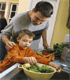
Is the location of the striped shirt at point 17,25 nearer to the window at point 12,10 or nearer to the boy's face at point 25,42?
the boy's face at point 25,42

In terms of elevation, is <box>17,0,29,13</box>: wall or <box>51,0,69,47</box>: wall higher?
<box>17,0,29,13</box>: wall

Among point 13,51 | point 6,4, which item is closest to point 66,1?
point 6,4

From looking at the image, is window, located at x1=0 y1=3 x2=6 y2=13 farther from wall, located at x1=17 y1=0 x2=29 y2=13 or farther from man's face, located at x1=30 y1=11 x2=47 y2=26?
man's face, located at x1=30 y1=11 x2=47 y2=26

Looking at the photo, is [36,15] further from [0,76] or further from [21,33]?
[0,76]

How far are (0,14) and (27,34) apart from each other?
0.76 meters

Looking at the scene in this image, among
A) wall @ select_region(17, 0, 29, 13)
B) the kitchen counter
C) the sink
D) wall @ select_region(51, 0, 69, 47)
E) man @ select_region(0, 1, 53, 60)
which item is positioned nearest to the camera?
the kitchen counter

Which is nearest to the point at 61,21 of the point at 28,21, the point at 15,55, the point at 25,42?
the point at 28,21

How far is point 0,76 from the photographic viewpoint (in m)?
0.37

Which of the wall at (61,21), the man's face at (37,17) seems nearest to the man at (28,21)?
the man's face at (37,17)

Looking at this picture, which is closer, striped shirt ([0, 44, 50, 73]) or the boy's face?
striped shirt ([0, 44, 50, 73])

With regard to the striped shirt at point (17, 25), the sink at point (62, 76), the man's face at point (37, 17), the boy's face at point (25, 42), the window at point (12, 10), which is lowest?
the sink at point (62, 76)

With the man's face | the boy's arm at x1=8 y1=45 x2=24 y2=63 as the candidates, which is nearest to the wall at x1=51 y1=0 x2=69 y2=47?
the man's face

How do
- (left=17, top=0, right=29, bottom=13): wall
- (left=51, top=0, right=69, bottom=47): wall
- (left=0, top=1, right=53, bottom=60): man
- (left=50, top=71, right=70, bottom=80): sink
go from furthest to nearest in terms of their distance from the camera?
(left=17, top=0, right=29, bottom=13): wall, (left=51, top=0, right=69, bottom=47): wall, (left=0, top=1, right=53, bottom=60): man, (left=50, top=71, right=70, bottom=80): sink

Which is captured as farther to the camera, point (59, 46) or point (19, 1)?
point (19, 1)
